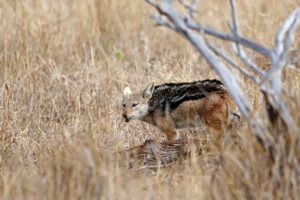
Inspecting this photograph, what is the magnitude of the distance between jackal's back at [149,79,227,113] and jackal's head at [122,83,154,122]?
0.22 feet

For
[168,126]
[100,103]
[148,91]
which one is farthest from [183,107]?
[100,103]

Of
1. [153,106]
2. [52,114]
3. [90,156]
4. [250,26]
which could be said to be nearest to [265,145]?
[90,156]

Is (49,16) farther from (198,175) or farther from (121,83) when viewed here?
(198,175)

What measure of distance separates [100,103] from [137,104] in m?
0.98

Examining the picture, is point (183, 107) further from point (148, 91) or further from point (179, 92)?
point (148, 91)

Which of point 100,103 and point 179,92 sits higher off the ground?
point 100,103

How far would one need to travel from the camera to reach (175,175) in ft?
16.8

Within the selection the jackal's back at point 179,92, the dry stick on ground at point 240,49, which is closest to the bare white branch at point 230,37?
the dry stick on ground at point 240,49

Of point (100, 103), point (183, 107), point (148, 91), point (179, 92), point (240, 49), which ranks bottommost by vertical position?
point (240, 49)

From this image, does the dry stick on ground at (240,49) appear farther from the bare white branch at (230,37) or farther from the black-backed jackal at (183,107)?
the black-backed jackal at (183,107)

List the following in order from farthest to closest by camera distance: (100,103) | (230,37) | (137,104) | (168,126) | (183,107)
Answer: (100,103) < (137,104) < (168,126) < (183,107) < (230,37)

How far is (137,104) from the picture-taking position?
6816mm

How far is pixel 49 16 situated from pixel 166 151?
473 centimetres

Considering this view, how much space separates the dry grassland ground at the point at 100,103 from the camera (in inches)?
183
